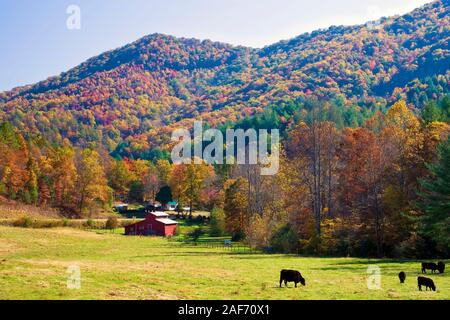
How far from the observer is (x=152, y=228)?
84.7 meters

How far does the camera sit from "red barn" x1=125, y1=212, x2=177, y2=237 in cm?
8362

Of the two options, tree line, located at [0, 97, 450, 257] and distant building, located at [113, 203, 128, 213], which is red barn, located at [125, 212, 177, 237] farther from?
distant building, located at [113, 203, 128, 213]

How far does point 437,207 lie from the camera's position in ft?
127

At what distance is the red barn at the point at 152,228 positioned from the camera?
274 ft

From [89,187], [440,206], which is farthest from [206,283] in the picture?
[89,187]

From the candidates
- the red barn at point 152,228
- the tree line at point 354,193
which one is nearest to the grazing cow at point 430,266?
the tree line at point 354,193

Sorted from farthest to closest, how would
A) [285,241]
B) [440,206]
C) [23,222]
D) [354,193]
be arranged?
[23,222] → [285,241] → [354,193] → [440,206]

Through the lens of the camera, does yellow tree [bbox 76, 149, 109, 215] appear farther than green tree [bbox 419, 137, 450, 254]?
Yes

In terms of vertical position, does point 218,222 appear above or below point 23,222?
below

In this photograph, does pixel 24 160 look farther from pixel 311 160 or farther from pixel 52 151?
pixel 311 160

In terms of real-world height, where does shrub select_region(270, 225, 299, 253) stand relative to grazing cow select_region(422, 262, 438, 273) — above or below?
below

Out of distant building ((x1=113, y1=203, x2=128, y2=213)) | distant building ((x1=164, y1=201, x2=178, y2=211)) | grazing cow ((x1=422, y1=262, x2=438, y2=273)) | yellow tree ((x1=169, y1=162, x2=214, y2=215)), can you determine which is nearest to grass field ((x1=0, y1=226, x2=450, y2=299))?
grazing cow ((x1=422, y1=262, x2=438, y2=273))

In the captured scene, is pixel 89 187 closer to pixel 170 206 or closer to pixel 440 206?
pixel 170 206
